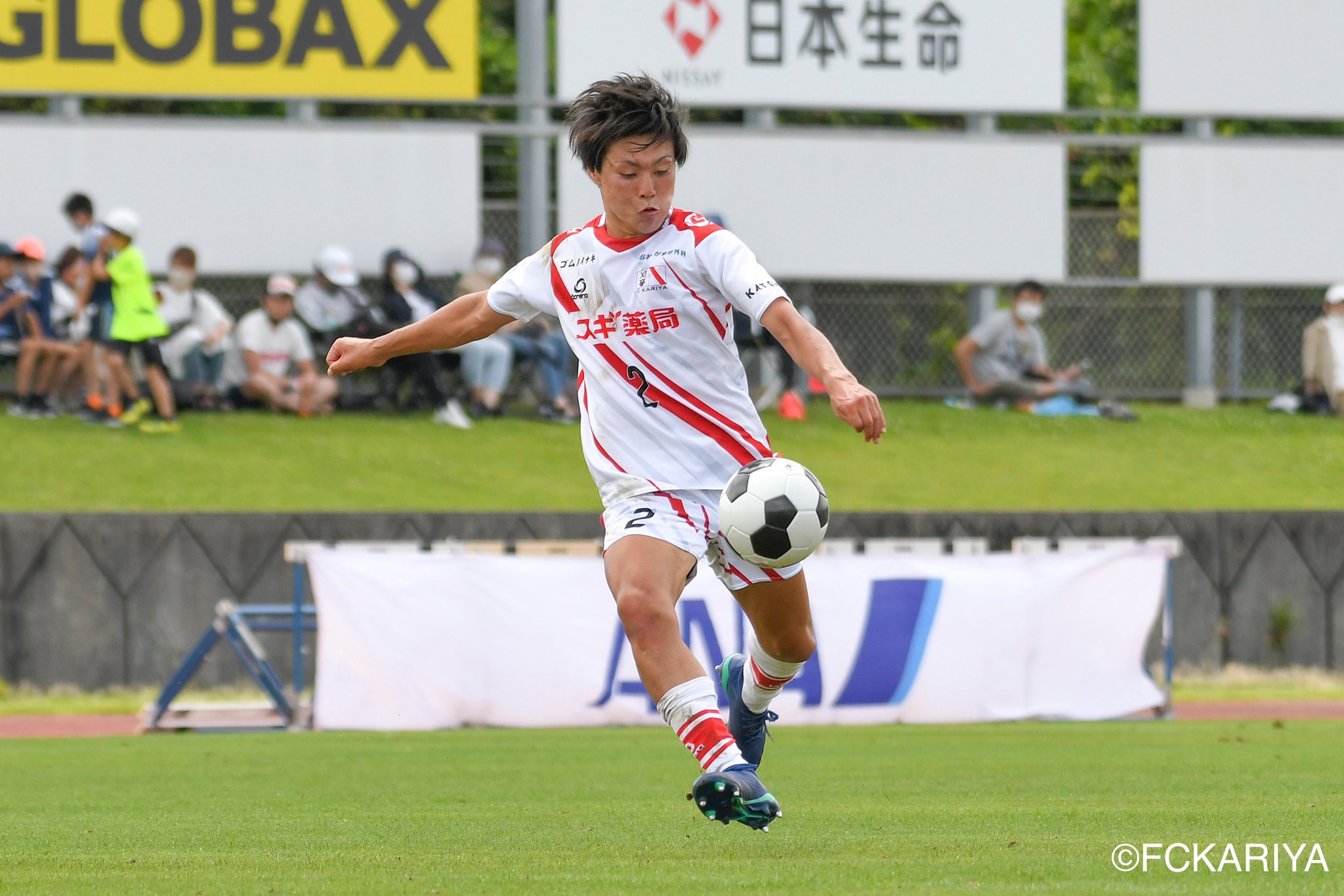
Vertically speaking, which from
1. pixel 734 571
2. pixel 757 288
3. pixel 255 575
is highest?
pixel 757 288

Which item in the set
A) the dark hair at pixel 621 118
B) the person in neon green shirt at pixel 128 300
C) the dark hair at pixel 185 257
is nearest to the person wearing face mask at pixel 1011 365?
the dark hair at pixel 185 257

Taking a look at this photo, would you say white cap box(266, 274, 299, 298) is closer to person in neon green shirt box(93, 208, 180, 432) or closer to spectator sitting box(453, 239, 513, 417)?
person in neon green shirt box(93, 208, 180, 432)

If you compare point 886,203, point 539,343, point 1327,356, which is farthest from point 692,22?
point 1327,356

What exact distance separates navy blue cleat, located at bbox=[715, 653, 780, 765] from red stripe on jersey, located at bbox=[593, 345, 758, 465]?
1086mm

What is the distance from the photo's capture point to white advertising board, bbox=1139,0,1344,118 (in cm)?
2266

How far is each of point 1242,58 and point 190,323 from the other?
13598mm

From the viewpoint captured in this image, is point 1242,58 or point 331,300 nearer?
point 331,300

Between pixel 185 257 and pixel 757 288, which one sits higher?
pixel 185 257

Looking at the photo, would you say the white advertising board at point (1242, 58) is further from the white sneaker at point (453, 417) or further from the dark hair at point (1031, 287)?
the white sneaker at point (453, 417)

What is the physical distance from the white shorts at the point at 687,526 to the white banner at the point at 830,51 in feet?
51.2

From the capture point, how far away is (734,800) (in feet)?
16.7

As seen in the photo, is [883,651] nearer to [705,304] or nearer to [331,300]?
[705,304]

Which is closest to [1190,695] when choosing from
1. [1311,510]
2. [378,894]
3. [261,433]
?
[1311,510]

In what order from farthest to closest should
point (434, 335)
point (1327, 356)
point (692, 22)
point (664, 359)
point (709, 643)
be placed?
point (1327, 356) < point (692, 22) < point (709, 643) < point (434, 335) < point (664, 359)
